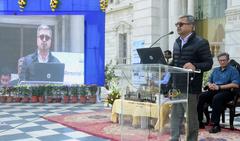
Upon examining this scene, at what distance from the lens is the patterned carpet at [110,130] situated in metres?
3.49

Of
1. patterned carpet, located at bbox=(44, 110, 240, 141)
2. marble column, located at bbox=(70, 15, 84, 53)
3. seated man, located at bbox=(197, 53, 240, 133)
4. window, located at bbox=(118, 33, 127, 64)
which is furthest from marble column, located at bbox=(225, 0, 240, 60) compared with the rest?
window, located at bbox=(118, 33, 127, 64)

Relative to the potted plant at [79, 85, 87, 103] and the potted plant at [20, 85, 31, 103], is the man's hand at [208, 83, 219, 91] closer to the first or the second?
the potted plant at [79, 85, 87, 103]

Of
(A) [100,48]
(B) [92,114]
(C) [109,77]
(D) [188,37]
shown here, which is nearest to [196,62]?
(D) [188,37]

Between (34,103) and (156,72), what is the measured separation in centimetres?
639

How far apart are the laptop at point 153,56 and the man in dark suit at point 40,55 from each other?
538 centimetres

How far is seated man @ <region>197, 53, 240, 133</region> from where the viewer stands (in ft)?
16.2

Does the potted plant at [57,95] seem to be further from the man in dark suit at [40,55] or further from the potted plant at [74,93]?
the man in dark suit at [40,55]

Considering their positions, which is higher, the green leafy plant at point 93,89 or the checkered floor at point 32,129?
the green leafy plant at point 93,89

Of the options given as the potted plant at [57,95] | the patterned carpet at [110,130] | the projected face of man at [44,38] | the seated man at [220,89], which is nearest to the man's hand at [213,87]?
the seated man at [220,89]

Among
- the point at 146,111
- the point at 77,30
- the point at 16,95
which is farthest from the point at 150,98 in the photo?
the point at 16,95

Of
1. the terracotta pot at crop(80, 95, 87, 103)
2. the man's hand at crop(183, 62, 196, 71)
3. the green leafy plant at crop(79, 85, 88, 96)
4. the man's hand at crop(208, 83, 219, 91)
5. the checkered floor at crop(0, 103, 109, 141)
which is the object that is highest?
the man's hand at crop(183, 62, 196, 71)

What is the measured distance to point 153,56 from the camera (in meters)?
3.63

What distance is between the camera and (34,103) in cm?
906

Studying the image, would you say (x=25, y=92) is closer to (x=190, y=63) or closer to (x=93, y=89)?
(x=93, y=89)
